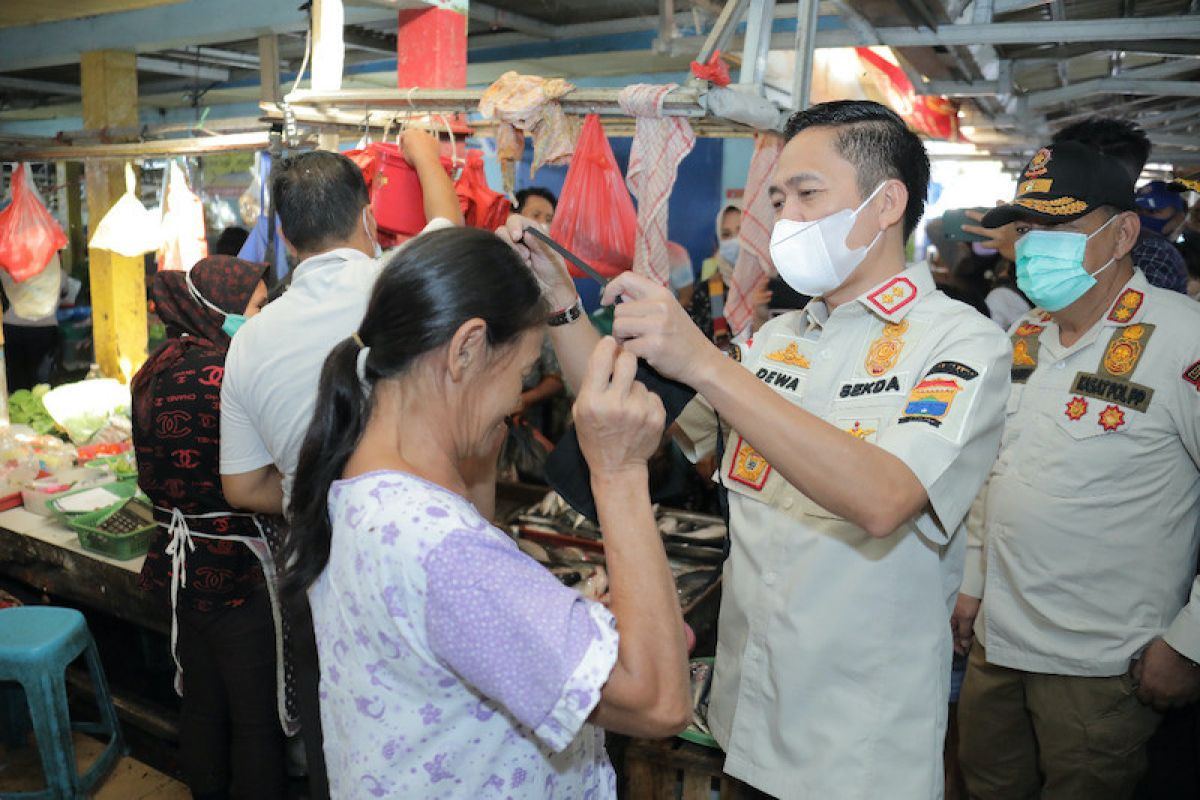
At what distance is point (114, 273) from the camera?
5.88 metres

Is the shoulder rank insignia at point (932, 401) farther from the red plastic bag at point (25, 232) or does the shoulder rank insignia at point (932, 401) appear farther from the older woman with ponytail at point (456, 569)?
the red plastic bag at point (25, 232)

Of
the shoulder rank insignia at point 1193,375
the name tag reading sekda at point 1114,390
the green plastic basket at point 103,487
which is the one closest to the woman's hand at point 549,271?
the name tag reading sekda at point 1114,390

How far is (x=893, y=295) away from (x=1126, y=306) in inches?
39.4

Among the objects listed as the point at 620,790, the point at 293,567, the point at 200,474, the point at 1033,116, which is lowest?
the point at 620,790

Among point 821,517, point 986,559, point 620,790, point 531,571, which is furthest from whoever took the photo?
point 620,790

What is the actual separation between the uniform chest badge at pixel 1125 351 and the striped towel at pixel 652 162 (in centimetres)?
123

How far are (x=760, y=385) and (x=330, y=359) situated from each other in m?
0.67

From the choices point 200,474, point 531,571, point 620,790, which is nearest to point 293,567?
point 531,571

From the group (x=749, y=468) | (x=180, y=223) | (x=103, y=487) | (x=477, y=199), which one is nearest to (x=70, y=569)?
(x=103, y=487)

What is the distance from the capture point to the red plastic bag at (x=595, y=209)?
277 cm

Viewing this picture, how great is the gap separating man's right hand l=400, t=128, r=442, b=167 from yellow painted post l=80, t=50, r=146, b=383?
12.9 feet

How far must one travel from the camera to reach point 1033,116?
18.1ft

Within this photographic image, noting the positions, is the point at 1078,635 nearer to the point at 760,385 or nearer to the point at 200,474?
the point at 760,385

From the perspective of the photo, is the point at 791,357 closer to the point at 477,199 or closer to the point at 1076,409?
the point at 1076,409
